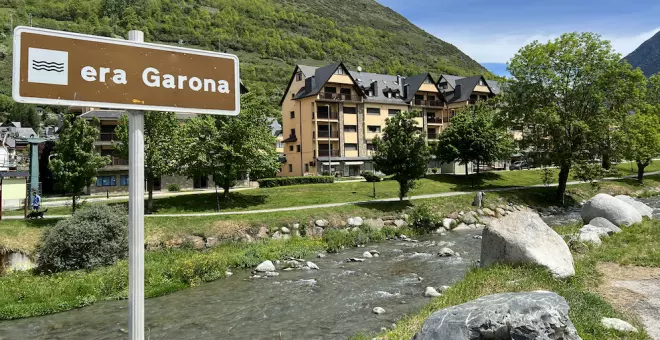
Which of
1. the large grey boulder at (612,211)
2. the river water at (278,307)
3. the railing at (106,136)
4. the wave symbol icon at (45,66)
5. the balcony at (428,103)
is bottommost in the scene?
the river water at (278,307)

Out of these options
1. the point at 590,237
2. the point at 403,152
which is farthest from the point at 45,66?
the point at 403,152

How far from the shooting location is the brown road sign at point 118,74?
3025mm

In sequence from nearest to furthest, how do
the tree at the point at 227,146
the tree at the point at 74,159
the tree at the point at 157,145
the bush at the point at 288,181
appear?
the tree at the point at 74,159 → the tree at the point at 157,145 → the tree at the point at 227,146 → the bush at the point at 288,181

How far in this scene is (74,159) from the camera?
93.9 ft

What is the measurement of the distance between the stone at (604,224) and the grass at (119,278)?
14.8 m

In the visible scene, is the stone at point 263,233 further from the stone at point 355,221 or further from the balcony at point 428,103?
the balcony at point 428,103

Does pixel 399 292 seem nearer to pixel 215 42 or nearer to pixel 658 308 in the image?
pixel 658 308

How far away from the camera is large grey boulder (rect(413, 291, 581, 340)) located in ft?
20.7

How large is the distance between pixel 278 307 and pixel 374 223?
18.8m

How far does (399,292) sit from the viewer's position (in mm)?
16438

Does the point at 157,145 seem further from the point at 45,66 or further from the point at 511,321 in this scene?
the point at 45,66

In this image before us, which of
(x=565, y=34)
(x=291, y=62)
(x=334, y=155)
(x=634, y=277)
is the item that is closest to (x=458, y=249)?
(x=634, y=277)

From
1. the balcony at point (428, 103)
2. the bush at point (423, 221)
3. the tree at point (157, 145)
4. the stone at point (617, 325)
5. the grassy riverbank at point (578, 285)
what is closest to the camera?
the stone at point (617, 325)

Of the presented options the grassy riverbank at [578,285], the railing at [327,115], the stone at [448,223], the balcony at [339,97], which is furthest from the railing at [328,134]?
the grassy riverbank at [578,285]
